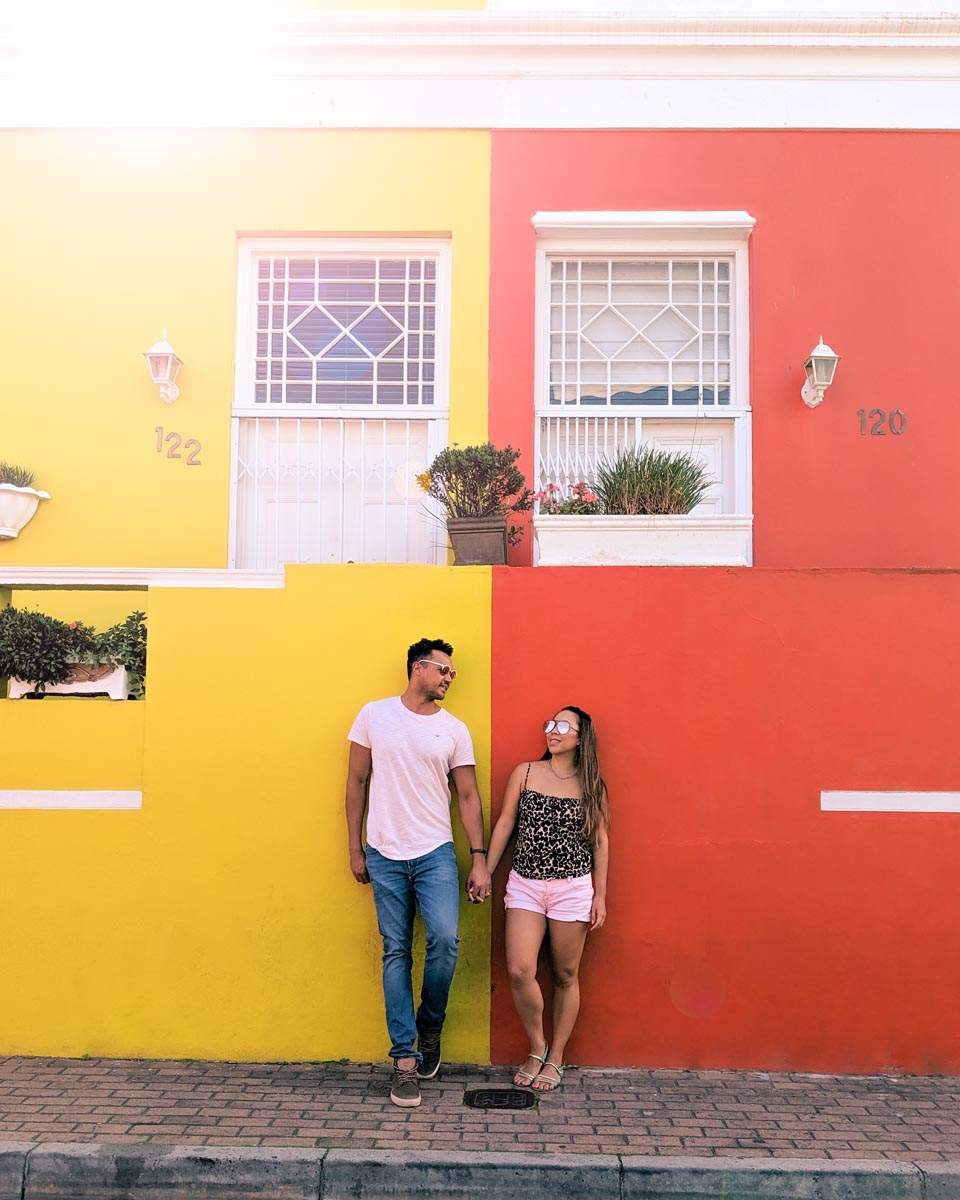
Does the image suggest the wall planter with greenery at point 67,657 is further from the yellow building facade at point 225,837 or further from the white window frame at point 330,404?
the white window frame at point 330,404

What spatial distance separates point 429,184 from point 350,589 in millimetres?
3154

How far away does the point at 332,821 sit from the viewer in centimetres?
546

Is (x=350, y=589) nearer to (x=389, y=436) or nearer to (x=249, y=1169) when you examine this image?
(x=389, y=436)

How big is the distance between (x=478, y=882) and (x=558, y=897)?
1.29 ft

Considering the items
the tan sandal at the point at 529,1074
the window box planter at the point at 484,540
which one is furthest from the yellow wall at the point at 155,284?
the tan sandal at the point at 529,1074

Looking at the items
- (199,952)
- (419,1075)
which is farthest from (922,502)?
(199,952)

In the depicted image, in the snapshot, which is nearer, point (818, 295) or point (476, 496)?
point (476, 496)

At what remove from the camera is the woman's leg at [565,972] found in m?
5.09

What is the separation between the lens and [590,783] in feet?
17.2

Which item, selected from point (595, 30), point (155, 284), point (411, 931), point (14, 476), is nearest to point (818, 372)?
point (595, 30)

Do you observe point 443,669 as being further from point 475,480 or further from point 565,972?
point 565,972

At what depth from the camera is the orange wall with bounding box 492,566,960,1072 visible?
5.30 meters

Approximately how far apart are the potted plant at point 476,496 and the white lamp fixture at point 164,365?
2.08 metres

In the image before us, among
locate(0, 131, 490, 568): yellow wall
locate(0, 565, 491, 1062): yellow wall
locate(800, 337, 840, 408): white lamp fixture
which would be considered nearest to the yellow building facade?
locate(0, 565, 491, 1062): yellow wall
